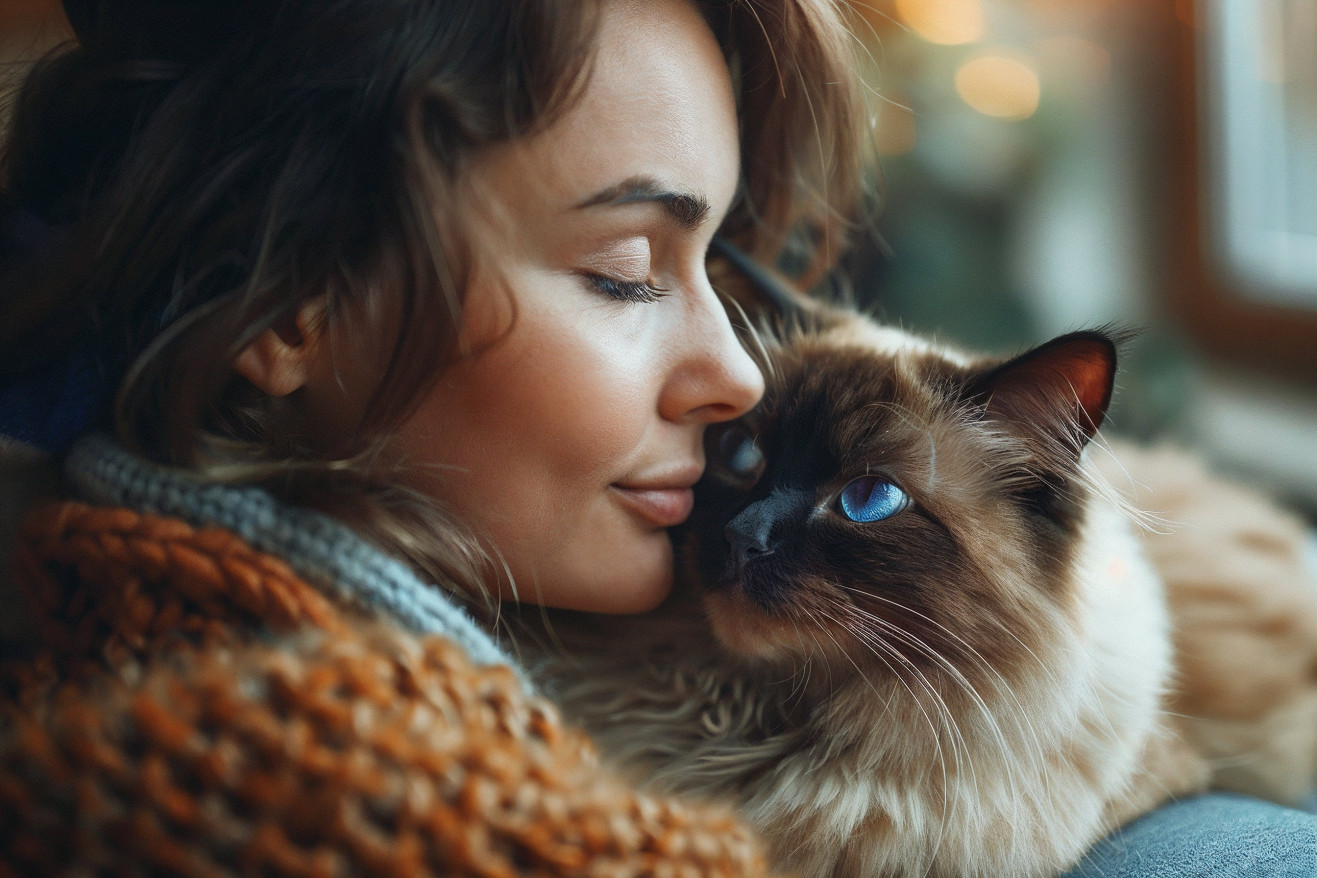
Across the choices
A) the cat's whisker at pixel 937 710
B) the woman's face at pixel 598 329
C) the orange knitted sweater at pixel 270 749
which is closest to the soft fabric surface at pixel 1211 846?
the cat's whisker at pixel 937 710

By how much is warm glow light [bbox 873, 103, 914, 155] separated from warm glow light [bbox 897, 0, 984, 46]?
0.24 meters

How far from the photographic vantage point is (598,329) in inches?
34.4

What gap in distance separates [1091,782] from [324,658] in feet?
2.74

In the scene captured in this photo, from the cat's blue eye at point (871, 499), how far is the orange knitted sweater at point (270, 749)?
1.28 ft

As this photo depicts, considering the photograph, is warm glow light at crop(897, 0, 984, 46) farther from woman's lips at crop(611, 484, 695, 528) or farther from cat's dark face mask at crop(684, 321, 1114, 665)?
woman's lips at crop(611, 484, 695, 528)

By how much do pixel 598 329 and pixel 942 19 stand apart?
185 centimetres

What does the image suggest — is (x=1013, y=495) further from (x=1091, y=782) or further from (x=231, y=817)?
(x=231, y=817)

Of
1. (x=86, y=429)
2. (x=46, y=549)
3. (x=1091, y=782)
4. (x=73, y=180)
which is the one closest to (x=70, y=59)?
(x=73, y=180)

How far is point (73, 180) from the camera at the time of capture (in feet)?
3.18

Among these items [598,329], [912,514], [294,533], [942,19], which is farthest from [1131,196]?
[294,533]

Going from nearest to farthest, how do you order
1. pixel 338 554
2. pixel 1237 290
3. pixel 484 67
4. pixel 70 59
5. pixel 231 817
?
pixel 231 817 < pixel 338 554 < pixel 484 67 < pixel 70 59 < pixel 1237 290

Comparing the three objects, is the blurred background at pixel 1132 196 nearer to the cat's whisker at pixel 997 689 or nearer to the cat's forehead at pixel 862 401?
the cat's forehead at pixel 862 401

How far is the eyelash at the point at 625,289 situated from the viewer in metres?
0.89

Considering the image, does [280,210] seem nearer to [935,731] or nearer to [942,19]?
[935,731]
